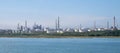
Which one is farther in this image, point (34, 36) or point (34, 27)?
point (34, 27)

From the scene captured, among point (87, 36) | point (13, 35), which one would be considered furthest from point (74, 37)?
point (13, 35)

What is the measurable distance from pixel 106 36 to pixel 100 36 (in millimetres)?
1688

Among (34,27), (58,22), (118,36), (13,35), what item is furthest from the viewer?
(34,27)

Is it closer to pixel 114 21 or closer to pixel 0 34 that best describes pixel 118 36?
pixel 114 21

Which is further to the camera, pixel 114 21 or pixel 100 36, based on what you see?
pixel 114 21

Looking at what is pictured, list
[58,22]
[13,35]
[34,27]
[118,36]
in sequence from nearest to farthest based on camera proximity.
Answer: [118,36] < [58,22] < [13,35] < [34,27]

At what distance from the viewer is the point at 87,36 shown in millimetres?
97250

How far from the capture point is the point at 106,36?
316ft

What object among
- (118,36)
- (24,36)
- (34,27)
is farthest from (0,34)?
(118,36)

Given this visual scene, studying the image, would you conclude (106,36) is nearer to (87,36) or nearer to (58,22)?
(87,36)

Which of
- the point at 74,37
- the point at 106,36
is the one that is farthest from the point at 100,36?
the point at 74,37

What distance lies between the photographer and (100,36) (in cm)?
9675

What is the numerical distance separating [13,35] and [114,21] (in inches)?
1246

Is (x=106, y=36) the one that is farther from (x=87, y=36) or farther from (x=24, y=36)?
(x=24, y=36)
